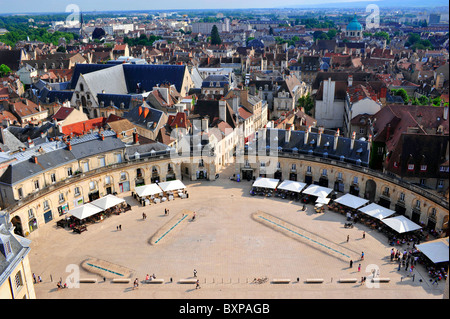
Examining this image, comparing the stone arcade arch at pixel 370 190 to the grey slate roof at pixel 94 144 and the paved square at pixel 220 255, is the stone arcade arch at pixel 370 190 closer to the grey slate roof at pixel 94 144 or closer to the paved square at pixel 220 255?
the paved square at pixel 220 255

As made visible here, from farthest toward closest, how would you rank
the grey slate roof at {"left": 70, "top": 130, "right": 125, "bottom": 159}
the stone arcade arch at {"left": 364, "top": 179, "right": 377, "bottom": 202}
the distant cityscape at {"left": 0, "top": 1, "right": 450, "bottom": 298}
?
1. the stone arcade arch at {"left": 364, "top": 179, "right": 377, "bottom": 202}
2. the grey slate roof at {"left": 70, "top": 130, "right": 125, "bottom": 159}
3. the distant cityscape at {"left": 0, "top": 1, "right": 450, "bottom": 298}

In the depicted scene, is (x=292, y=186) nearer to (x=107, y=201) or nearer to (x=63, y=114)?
(x=107, y=201)

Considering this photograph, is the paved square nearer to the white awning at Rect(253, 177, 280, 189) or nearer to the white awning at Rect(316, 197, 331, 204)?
the white awning at Rect(316, 197, 331, 204)

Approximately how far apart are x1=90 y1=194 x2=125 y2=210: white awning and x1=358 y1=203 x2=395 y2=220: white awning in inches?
1245

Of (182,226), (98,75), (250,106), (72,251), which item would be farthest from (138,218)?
(98,75)

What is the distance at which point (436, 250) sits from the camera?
40094mm

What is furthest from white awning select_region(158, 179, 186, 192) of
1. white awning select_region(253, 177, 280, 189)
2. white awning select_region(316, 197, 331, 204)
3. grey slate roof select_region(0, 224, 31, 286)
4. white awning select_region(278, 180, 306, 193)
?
grey slate roof select_region(0, 224, 31, 286)

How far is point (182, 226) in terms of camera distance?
164ft

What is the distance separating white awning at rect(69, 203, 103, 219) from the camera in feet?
163

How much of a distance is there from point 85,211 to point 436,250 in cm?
4030

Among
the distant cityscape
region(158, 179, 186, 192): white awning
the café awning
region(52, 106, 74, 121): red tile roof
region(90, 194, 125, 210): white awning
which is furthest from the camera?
region(52, 106, 74, 121): red tile roof

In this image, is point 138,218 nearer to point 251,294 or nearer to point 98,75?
point 251,294

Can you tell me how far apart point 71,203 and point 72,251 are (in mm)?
10353

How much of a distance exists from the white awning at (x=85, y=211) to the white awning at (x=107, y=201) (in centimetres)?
64
